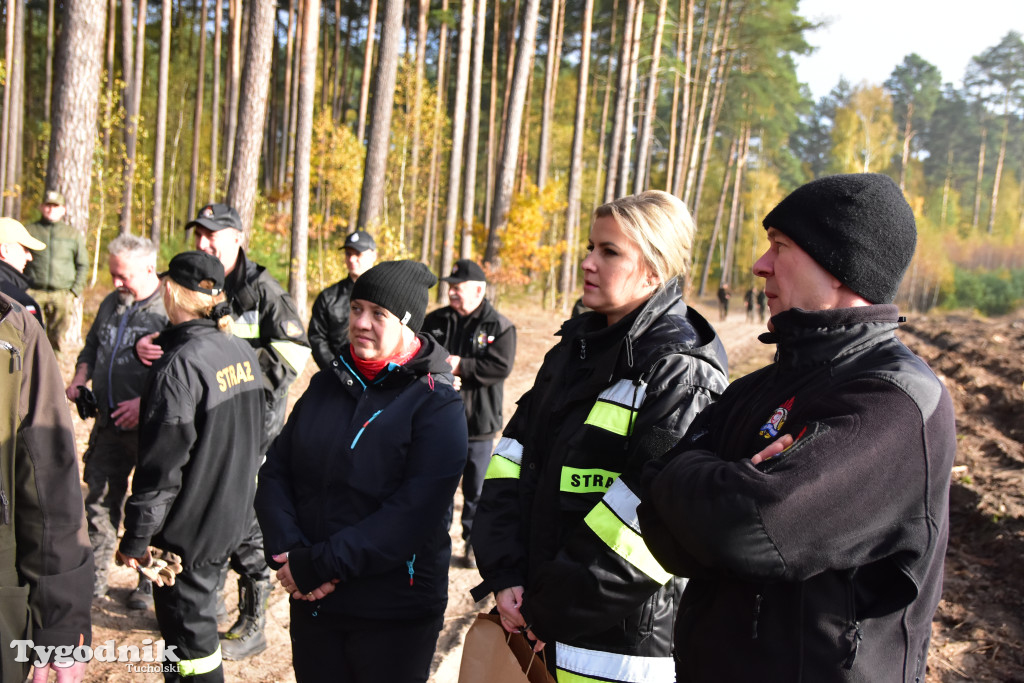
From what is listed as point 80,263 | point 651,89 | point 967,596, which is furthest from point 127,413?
point 651,89

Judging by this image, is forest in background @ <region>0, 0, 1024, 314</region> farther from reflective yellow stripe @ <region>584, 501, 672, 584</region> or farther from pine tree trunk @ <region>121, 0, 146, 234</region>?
reflective yellow stripe @ <region>584, 501, 672, 584</region>

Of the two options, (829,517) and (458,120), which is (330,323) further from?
(458,120)

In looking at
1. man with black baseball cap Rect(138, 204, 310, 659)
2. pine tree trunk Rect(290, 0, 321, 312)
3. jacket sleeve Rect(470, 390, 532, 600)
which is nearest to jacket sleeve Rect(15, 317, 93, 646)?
jacket sleeve Rect(470, 390, 532, 600)

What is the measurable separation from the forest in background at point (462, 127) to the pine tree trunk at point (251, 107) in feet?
0.12

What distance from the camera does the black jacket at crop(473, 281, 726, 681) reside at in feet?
6.64

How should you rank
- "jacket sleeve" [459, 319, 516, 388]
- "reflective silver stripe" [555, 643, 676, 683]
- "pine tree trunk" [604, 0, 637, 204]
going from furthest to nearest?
"pine tree trunk" [604, 0, 637, 204], "jacket sleeve" [459, 319, 516, 388], "reflective silver stripe" [555, 643, 676, 683]

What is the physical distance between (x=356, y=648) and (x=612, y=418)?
4.26 ft

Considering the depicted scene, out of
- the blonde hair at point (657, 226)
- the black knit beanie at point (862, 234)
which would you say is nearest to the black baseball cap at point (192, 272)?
the blonde hair at point (657, 226)

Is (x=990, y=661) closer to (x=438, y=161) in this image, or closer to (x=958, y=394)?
(x=958, y=394)

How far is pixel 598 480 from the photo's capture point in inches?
87.6

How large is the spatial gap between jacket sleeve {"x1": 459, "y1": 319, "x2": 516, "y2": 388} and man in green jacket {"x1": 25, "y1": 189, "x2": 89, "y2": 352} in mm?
Answer: 5954

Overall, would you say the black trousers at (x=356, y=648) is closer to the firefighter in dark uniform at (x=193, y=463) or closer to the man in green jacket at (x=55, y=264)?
the firefighter in dark uniform at (x=193, y=463)

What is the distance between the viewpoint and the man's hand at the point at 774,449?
155 centimetres

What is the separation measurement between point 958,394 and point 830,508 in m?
12.3
